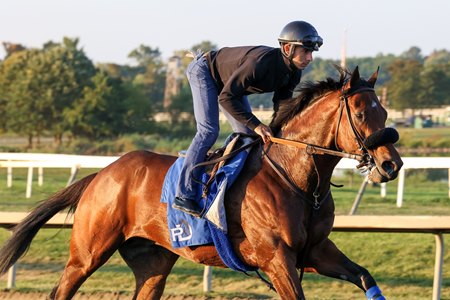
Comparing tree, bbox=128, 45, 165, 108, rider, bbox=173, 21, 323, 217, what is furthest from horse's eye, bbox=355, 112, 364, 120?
tree, bbox=128, 45, 165, 108

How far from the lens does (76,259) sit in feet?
19.6

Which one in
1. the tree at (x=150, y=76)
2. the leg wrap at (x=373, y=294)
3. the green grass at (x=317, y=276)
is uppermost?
the leg wrap at (x=373, y=294)

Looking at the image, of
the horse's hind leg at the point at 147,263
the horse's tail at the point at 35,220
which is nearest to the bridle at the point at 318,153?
the horse's hind leg at the point at 147,263

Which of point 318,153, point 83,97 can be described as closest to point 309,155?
point 318,153

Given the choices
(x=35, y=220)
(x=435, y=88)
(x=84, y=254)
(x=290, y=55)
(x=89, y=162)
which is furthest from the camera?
(x=435, y=88)

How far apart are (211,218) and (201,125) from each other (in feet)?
1.83

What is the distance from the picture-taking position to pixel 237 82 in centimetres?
526

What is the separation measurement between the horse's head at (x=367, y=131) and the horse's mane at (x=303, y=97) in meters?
0.08

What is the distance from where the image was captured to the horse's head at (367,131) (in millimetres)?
4781

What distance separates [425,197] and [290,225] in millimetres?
7725

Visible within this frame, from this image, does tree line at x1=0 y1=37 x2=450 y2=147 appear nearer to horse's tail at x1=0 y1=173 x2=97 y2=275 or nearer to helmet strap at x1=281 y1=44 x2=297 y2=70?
horse's tail at x1=0 y1=173 x2=97 y2=275

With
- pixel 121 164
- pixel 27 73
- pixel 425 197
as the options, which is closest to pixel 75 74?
pixel 27 73

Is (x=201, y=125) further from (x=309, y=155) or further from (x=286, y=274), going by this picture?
(x=286, y=274)

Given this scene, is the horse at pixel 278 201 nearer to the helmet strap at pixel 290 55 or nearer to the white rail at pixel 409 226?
the helmet strap at pixel 290 55
